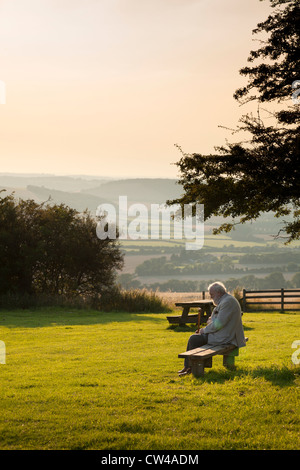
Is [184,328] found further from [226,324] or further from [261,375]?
[261,375]

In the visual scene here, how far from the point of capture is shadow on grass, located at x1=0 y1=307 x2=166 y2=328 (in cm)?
2220

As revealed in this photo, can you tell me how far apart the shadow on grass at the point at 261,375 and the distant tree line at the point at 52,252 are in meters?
24.4

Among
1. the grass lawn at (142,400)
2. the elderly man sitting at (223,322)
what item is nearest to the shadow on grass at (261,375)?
the grass lawn at (142,400)

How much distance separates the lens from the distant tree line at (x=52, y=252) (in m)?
33.2

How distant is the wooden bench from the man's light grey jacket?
14cm

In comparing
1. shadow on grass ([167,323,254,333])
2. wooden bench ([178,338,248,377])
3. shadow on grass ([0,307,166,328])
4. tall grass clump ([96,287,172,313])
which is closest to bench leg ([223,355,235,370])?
wooden bench ([178,338,248,377])

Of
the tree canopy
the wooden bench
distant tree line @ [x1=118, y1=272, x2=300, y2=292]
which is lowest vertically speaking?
distant tree line @ [x1=118, y1=272, x2=300, y2=292]

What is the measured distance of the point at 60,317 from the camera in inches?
987

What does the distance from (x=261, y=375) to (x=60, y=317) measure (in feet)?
54.8

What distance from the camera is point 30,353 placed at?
13.7m

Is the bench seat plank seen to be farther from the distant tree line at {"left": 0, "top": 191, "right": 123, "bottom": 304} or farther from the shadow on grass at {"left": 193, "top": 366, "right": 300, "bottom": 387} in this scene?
the distant tree line at {"left": 0, "top": 191, "right": 123, "bottom": 304}

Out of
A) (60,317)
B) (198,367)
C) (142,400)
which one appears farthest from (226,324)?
(60,317)

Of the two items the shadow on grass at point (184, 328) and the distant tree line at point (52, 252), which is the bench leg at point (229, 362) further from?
the distant tree line at point (52, 252)

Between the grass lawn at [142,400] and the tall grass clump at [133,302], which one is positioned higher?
the grass lawn at [142,400]
